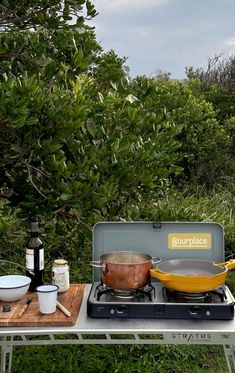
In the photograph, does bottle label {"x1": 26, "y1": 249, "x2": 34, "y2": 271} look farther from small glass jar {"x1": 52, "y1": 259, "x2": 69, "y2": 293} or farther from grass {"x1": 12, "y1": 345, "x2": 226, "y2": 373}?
grass {"x1": 12, "y1": 345, "x2": 226, "y2": 373}

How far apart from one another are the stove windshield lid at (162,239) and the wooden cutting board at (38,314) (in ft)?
0.79

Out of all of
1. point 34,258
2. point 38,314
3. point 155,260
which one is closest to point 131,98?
point 155,260

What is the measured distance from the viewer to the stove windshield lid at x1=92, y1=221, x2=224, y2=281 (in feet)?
8.02

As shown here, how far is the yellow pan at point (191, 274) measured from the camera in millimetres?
2066

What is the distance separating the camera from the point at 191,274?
2.24m

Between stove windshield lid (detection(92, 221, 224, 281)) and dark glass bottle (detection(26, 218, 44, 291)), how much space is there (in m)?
0.26

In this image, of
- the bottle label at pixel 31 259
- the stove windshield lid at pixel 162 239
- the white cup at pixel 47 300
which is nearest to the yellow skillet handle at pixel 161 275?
the stove windshield lid at pixel 162 239

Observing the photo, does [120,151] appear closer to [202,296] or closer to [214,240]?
[214,240]

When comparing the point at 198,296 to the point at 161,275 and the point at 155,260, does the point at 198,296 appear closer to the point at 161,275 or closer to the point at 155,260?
the point at 161,275

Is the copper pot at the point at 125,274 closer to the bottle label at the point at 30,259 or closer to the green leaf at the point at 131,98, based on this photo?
the bottle label at the point at 30,259

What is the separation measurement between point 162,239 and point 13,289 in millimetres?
736

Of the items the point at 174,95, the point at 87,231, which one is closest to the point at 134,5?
the point at 174,95

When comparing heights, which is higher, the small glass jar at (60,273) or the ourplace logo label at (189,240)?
the ourplace logo label at (189,240)

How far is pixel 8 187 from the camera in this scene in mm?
2754
